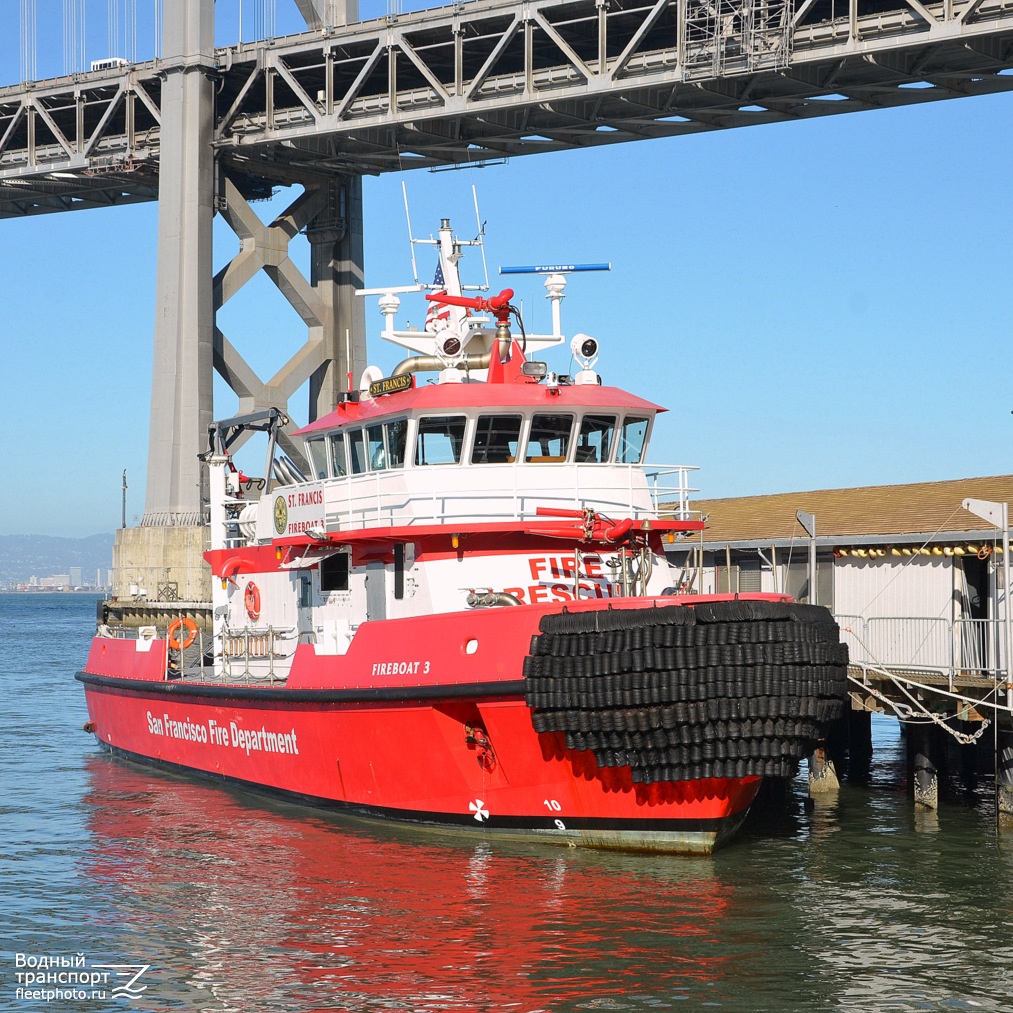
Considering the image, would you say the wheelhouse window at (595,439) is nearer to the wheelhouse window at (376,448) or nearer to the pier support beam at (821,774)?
the wheelhouse window at (376,448)

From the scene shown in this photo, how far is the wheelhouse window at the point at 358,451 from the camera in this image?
17750 mm

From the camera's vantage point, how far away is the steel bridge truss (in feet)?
99.9

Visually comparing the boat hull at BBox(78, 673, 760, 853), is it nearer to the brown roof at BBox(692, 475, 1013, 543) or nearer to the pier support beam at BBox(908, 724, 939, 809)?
the pier support beam at BBox(908, 724, 939, 809)

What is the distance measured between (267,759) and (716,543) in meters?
8.38

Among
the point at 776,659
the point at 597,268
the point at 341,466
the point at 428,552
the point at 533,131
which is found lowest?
the point at 776,659

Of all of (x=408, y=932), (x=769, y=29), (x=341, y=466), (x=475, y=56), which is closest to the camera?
(x=408, y=932)

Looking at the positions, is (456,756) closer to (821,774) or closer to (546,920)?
(546,920)

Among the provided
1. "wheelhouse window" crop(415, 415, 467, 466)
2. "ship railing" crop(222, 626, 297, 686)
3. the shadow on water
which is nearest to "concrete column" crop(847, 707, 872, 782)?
the shadow on water

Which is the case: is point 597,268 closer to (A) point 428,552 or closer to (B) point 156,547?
(A) point 428,552

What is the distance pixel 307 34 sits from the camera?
3762 cm

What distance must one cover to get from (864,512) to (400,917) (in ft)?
37.5

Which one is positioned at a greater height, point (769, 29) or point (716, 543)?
point (769, 29)

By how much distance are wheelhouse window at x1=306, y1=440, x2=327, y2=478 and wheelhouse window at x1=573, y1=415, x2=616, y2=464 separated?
3593 millimetres

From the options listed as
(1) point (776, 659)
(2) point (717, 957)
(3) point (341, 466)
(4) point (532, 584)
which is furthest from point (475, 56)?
(2) point (717, 957)
